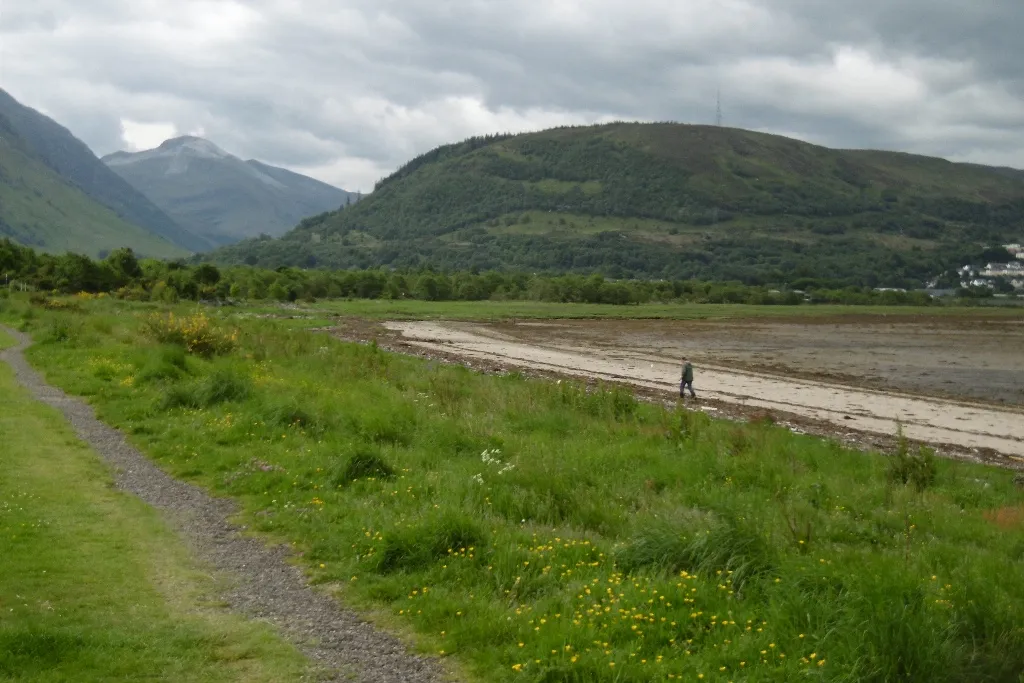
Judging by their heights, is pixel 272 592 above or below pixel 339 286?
below

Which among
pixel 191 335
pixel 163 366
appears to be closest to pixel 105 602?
pixel 163 366

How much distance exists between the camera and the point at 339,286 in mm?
135375

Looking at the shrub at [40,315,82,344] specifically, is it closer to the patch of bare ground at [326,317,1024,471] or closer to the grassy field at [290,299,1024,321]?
the patch of bare ground at [326,317,1024,471]

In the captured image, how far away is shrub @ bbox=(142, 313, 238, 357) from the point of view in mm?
28406

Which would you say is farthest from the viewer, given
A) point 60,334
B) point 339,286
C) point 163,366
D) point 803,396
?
point 339,286

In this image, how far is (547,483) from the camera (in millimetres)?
11539

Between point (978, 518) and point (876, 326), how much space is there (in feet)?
281

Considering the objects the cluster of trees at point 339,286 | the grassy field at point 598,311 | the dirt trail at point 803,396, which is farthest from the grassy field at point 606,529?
the grassy field at point 598,311

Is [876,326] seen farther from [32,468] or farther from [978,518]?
[32,468]

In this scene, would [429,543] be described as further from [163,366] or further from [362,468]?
[163,366]

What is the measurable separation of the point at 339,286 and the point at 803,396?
106799mm

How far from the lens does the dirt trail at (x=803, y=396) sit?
1128 inches

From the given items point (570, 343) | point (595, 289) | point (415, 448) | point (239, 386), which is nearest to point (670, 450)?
point (415, 448)

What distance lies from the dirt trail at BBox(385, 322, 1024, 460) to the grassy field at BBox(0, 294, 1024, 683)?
9347 millimetres
